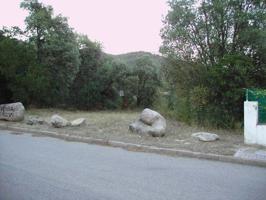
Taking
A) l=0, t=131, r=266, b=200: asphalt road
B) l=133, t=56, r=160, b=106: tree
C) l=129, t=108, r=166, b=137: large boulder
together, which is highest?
l=133, t=56, r=160, b=106: tree

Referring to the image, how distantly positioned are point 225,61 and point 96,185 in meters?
8.88

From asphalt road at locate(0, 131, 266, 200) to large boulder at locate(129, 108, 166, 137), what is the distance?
2521 millimetres

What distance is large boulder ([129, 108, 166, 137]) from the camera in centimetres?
1186

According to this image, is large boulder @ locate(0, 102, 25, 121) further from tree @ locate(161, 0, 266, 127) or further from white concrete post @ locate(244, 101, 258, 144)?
white concrete post @ locate(244, 101, 258, 144)

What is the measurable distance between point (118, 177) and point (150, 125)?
581 centimetres

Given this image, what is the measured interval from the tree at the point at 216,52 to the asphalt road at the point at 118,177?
5.43 metres

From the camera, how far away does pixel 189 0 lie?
1520 cm

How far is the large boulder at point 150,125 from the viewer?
11.9 meters

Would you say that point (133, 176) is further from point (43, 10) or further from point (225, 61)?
point (43, 10)

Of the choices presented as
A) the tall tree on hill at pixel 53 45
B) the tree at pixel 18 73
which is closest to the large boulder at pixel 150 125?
the tree at pixel 18 73

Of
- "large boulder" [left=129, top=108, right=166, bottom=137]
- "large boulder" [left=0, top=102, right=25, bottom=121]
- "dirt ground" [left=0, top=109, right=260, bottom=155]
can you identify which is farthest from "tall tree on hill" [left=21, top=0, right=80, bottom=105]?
"large boulder" [left=129, top=108, right=166, bottom=137]

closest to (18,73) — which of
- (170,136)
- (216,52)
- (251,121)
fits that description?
(216,52)

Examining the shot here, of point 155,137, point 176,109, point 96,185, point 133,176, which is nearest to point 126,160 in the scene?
point 133,176

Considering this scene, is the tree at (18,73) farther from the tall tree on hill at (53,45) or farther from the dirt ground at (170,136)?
the dirt ground at (170,136)
